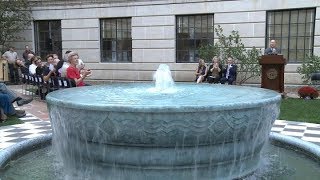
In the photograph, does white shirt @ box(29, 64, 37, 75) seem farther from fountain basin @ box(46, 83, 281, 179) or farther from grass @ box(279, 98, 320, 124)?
fountain basin @ box(46, 83, 281, 179)

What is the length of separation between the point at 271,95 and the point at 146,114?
1.57 metres

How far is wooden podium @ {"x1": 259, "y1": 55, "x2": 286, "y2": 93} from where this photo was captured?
1324 centimetres

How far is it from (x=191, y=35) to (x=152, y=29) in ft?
5.85

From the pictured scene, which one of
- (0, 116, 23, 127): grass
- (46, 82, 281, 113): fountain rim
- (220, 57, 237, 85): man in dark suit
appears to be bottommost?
(0, 116, 23, 127): grass

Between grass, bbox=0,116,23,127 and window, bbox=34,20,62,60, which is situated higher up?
window, bbox=34,20,62,60

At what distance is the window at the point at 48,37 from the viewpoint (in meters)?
21.9

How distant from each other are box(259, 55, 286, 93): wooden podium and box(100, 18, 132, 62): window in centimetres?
841

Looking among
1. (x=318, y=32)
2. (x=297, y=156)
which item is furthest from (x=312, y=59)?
(x=297, y=156)

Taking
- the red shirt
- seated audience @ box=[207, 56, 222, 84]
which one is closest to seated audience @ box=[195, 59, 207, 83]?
seated audience @ box=[207, 56, 222, 84]

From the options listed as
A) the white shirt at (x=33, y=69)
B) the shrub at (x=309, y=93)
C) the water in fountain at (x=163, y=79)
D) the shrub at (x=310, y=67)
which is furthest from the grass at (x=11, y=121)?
the shrub at (x=310, y=67)

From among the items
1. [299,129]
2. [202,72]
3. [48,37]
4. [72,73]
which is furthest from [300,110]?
[48,37]

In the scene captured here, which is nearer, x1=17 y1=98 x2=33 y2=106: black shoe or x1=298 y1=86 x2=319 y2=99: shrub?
x1=17 y1=98 x2=33 y2=106: black shoe

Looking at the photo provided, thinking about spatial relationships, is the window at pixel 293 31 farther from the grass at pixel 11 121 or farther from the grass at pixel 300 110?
the grass at pixel 11 121

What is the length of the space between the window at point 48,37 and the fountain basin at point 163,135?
59.7 ft
